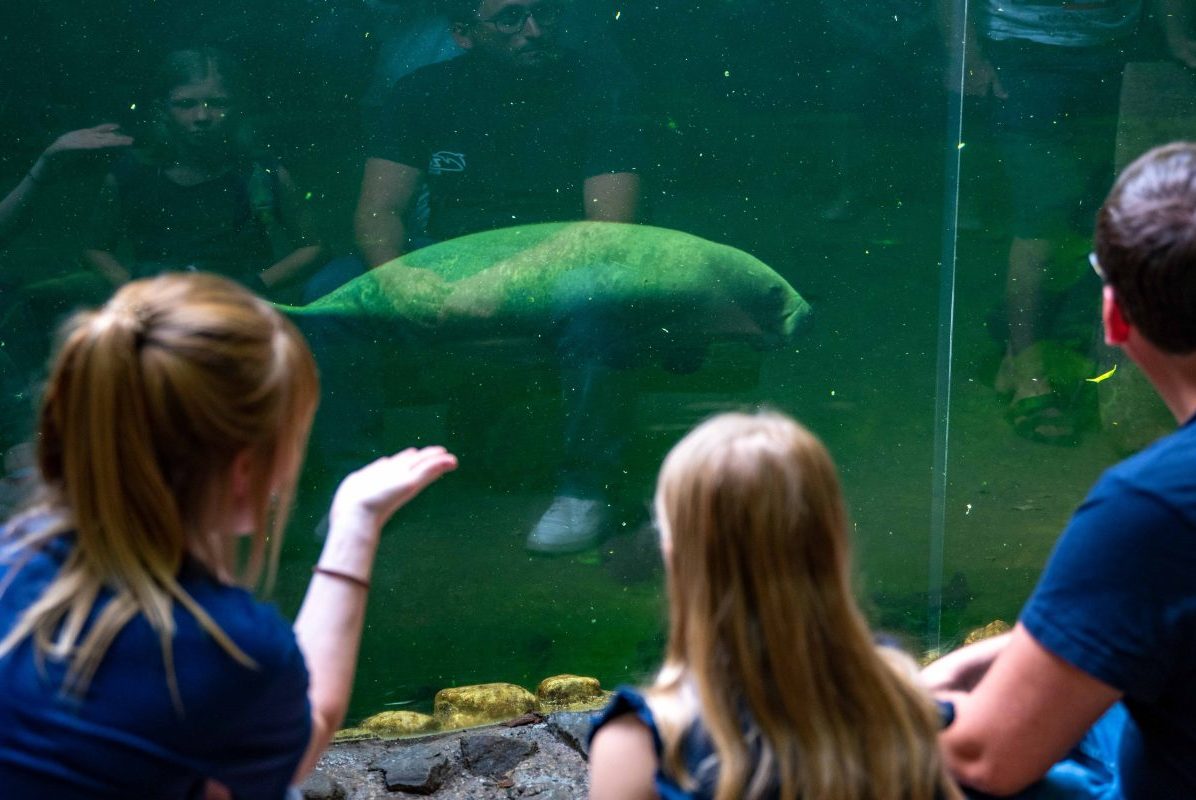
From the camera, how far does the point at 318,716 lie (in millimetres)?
1394

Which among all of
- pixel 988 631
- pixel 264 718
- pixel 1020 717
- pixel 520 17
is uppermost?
pixel 520 17

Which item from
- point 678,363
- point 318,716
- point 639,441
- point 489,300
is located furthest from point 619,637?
point 318,716

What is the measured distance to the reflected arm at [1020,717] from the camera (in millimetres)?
1291

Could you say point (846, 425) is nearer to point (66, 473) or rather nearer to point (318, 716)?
point (318, 716)

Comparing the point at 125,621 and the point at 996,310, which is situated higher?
the point at 125,621

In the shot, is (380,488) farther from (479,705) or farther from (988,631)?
(988,631)

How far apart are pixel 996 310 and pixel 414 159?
212 cm

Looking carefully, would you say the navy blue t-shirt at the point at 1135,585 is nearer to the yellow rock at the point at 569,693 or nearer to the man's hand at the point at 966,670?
the man's hand at the point at 966,670

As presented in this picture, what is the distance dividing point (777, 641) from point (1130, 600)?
0.40 meters

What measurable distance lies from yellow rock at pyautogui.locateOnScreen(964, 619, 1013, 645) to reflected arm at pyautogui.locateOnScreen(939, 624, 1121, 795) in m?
2.86

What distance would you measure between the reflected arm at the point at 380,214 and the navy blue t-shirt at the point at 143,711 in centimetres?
237

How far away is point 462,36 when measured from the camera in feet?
11.4

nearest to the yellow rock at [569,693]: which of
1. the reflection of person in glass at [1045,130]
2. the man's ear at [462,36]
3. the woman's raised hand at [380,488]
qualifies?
the reflection of person in glass at [1045,130]

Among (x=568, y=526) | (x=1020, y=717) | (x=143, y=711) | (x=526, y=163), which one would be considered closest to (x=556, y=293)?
(x=526, y=163)
